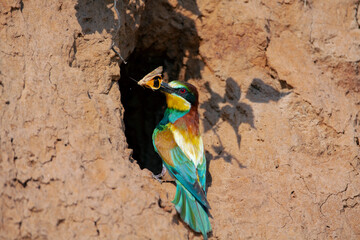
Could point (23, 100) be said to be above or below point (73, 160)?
above

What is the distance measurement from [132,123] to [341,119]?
6.44ft

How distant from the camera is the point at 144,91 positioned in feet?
14.1

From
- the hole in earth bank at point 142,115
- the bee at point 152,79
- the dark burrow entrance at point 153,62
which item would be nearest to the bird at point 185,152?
the bee at point 152,79

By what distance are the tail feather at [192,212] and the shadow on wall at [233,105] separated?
60 centimetres

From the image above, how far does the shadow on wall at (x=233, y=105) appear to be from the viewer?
3.51m

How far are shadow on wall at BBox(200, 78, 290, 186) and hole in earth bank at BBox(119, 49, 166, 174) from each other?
0.76 meters

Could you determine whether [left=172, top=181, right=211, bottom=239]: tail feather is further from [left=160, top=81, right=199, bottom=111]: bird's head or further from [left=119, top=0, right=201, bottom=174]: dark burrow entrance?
[left=119, top=0, right=201, bottom=174]: dark burrow entrance

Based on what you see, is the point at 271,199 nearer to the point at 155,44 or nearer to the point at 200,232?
the point at 200,232

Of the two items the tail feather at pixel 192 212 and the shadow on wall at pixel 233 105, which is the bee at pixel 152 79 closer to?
the shadow on wall at pixel 233 105

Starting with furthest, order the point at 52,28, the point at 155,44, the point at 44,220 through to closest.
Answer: the point at 155,44
the point at 52,28
the point at 44,220

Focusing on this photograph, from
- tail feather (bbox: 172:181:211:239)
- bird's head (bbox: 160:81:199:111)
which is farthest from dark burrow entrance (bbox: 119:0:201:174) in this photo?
tail feather (bbox: 172:181:211:239)

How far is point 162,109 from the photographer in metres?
4.40

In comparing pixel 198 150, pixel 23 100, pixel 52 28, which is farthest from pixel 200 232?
pixel 52 28

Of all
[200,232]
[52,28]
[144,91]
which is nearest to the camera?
[200,232]
